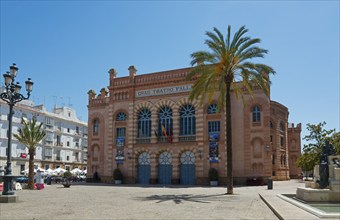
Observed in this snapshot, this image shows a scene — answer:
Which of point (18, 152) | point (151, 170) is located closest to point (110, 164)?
point (151, 170)

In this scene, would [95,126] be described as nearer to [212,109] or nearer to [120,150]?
[120,150]

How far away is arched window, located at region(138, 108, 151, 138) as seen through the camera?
45.7 m

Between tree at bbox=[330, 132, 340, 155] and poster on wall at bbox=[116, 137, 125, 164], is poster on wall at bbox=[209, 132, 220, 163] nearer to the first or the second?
poster on wall at bbox=[116, 137, 125, 164]

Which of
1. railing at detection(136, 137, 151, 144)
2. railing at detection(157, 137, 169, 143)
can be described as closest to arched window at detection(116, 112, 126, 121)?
railing at detection(136, 137, 151, 144)

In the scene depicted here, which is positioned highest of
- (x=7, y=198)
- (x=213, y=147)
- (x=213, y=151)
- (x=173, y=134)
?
(x=173, y=134)

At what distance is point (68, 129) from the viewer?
78.1 metres

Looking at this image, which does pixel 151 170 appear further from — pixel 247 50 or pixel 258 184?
pixel 247 50

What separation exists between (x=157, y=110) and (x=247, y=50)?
60.8 ft

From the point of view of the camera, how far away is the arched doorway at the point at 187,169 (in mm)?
42469

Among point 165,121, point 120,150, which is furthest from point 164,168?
point 120,150

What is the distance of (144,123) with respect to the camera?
151 feet

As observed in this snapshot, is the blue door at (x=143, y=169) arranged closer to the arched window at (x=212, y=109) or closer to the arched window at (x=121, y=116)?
the arched window at (x=121, y=116)

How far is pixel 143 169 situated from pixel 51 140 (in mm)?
32597

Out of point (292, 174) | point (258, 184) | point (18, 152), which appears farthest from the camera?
point (18, 152)
